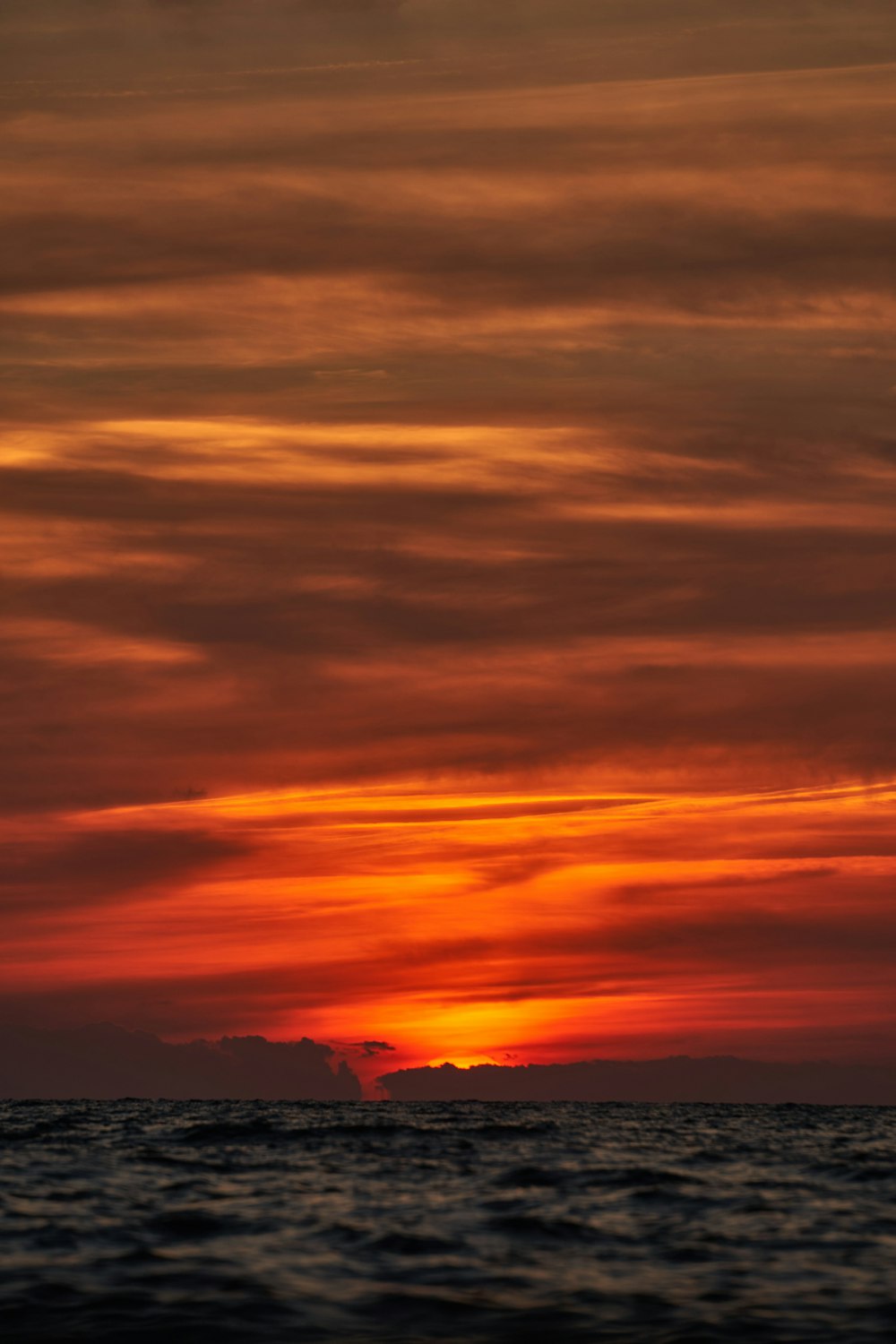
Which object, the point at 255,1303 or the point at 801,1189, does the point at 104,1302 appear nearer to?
the point at 255,1303

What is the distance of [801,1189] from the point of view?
3522 cm

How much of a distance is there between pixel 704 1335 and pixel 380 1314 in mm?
4074

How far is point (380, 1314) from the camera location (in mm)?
18641

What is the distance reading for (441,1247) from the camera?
24.4 metres

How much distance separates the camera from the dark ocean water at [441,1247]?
18.2 m

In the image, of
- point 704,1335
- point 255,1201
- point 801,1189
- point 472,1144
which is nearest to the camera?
point 704,1335

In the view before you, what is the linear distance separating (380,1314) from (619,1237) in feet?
27.3

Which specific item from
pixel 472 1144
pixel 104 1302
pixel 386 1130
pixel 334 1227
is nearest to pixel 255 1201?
pixel 334 1227

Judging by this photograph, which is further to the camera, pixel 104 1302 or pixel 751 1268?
pixel 751 1268

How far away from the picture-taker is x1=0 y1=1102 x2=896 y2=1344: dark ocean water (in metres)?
18.2

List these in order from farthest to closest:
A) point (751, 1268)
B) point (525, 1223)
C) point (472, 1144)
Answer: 1. point (472, 1144)
2. point (525, 1223)
3. point (751, 1268)

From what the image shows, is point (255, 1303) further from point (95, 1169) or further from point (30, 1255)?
point (95, 1169)

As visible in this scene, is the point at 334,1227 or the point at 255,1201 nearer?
the point at 334,1227

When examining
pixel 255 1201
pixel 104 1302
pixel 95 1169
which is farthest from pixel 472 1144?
pixel 104 1302
